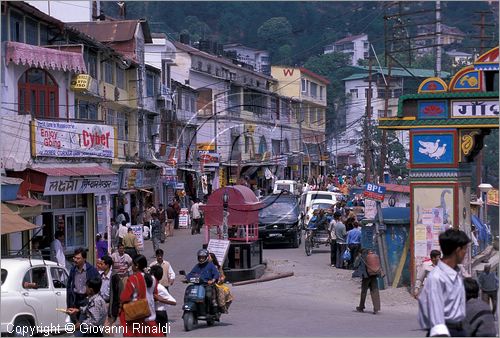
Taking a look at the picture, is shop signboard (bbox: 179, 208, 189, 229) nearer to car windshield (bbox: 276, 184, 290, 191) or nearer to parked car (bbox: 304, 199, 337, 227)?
parked car (bbox: 304, 199, 337, 227)

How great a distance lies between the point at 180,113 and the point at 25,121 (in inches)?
1303

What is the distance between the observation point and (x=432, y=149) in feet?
77.5

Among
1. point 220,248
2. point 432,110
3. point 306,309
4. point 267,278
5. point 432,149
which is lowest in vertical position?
point 306,309

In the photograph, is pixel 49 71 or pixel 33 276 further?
pixel 49 71

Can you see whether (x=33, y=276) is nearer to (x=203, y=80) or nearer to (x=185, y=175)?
(x=185, y=175)

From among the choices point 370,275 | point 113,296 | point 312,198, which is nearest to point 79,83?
point 312,198

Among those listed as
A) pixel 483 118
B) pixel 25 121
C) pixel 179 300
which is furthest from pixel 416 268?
pixel 25 121

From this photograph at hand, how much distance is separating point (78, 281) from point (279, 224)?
2343 cm

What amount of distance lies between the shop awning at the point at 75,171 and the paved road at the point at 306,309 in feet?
13.9

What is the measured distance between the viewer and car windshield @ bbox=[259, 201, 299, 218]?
39.3 meters

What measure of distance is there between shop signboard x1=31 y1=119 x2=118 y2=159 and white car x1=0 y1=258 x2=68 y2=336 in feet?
41.6

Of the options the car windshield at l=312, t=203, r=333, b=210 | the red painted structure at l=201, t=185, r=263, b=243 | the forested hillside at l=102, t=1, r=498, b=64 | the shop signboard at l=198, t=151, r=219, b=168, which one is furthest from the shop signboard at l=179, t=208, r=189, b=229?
the forested hillside at l=102, t=1, r=498, b=64

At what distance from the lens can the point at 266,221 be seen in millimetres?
38969

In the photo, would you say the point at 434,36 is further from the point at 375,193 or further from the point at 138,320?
the point at 138,320
